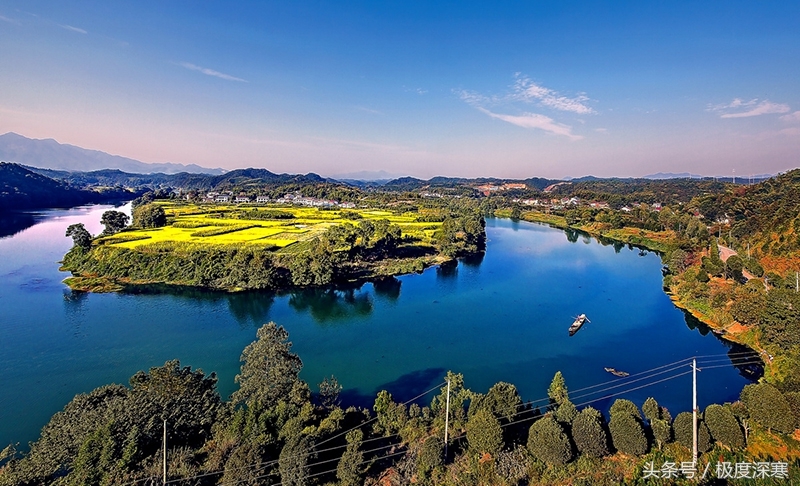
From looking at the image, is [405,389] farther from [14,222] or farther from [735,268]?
[14,222]

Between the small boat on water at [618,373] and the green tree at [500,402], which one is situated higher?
the green tree at [500,402]

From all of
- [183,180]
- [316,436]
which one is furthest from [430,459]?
[183,180]

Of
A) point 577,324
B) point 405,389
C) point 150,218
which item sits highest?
point 150,218

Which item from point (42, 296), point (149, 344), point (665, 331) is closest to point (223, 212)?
point (42, 296)

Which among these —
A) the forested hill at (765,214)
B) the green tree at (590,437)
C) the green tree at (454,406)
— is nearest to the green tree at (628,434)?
the green tree at (590,437)

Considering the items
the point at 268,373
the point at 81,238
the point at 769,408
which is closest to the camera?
the point at 769,408

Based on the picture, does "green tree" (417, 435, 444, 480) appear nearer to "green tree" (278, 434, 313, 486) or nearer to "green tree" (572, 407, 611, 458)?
"green tree" (278, 434, 313, 486)

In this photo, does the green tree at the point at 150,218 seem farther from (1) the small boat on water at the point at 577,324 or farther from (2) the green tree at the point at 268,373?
(1) the small boat on water at the point at 577,324
